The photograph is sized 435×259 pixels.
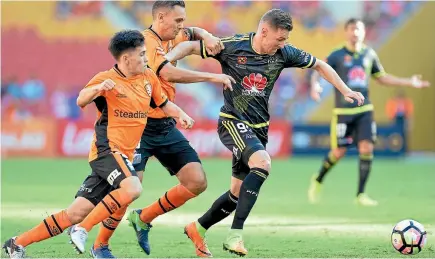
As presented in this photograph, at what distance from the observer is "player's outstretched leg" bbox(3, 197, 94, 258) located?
6.98 metres

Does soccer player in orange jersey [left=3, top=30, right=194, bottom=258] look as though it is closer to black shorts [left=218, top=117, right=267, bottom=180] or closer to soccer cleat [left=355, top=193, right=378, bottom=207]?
black shorts [left=218, top=117, right=267, bottom=180]

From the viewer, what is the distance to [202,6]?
3070 cm

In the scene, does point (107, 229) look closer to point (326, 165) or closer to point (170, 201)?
point (170, 201)

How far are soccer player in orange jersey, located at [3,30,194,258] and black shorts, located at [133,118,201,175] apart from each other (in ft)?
2.74

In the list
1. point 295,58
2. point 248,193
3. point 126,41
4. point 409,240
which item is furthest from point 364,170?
A: point 126,41

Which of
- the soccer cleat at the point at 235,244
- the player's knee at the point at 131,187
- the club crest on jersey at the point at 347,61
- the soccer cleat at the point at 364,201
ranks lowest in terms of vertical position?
the soccer cleat at the point at 364,201

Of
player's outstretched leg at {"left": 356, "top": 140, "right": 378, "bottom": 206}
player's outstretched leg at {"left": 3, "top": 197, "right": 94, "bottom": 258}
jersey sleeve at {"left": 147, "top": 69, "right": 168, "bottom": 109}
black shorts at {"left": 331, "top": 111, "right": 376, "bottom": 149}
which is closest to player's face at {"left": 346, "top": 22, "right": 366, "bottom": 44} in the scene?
black shorts at {"left": 331, "top": 111, "right": 376, "bottom": 149}

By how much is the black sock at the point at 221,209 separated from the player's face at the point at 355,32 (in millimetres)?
5540

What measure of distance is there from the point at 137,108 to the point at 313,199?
620 cm

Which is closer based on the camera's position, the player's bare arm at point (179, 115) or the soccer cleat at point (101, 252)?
the player's bare arm at point (179, 115)

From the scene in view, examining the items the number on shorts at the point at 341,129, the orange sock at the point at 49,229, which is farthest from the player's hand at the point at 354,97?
the number on shorts at the point at 341,129

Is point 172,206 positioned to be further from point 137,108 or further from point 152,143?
point 137,108

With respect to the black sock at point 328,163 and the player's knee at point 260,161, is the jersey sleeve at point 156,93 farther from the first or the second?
the black sock at point 328,163

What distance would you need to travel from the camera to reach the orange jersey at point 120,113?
281 inches
